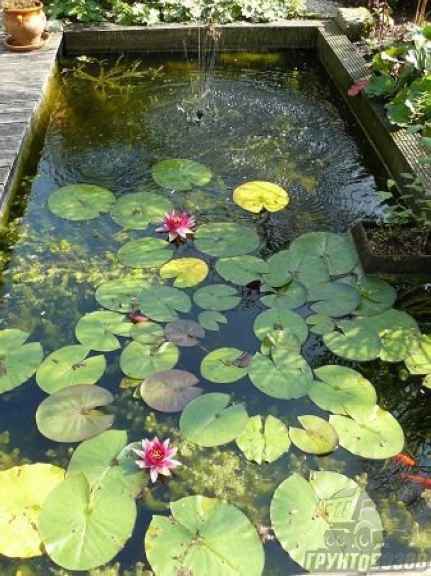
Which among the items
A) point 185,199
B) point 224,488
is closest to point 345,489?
point 224,488

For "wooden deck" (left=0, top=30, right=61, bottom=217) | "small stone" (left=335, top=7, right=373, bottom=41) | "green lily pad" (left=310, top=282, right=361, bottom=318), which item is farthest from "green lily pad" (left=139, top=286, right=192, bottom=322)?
"small stone" (left=335, top=7, right=373, bottom=41)

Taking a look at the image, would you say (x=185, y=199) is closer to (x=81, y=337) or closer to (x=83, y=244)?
(x=83, y=244)

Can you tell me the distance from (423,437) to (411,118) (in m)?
2.59

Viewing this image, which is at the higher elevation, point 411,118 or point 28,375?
point 411,118

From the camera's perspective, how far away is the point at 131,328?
2879 millimetres

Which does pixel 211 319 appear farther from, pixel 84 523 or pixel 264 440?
pixel 84 523

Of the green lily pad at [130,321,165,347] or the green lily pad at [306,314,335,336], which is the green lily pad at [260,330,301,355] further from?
the green lily pad at [130,321,165,347]

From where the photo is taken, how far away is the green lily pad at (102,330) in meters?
2.79

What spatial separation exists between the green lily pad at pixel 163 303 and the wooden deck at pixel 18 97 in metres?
1.21

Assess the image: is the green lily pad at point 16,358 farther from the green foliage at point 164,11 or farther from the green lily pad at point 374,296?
the green foliage at point 164,11

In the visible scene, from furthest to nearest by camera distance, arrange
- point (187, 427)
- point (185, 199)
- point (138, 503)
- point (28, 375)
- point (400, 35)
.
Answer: point (400, 35) < point (185, 199) < point (28, 375) < point (187, 427) < point (138, 503)

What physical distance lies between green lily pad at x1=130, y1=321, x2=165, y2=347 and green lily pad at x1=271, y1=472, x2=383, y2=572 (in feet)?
3.14

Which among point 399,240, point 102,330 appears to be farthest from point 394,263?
point 102,330

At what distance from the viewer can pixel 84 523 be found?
2.07 metres
